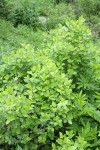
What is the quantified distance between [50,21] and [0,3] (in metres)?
1.66

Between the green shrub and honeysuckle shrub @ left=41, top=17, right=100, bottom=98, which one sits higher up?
honeysuckle shrub @ left=41, top=17, right=100, bottom=98

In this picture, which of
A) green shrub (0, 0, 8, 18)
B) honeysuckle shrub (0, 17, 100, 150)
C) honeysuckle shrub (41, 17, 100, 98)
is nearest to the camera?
honeysuckle shrub (0, 17, 100, 150)

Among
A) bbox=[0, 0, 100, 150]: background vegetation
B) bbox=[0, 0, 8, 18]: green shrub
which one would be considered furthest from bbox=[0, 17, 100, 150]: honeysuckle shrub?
bbox=[0, 0, 8, 18]: green shrub

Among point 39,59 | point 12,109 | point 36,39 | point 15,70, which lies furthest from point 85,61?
point 36,39

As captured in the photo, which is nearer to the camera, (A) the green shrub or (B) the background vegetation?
(B) the background vegetation

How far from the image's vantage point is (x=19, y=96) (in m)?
2.50

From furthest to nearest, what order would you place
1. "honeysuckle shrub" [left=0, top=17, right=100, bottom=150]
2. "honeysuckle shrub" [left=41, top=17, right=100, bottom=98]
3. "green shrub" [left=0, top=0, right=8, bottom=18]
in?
"green shrub" [left=0, top=0, right=8, bottom=18], "honeysuckle shrub" [left=41, top=17, right=100, bottom=98], "honeysuckle shrub" [left=0, top=17, right=100, bottom=150]

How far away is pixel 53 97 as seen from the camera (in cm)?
257

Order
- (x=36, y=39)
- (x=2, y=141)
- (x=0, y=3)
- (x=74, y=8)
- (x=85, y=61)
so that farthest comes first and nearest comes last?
(x=74, y=8) → (x=0, y=3) → (x=36, y=39) → (x=85, y=61) → (x=2, y=141)

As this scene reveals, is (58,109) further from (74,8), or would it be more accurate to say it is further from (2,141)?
(74,8)

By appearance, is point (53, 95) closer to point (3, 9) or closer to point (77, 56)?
point (77, 56)

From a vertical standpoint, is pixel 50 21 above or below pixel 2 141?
below

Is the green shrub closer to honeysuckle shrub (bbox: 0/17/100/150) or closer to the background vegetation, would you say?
the background vegetation

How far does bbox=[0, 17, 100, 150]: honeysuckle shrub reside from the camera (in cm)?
245
